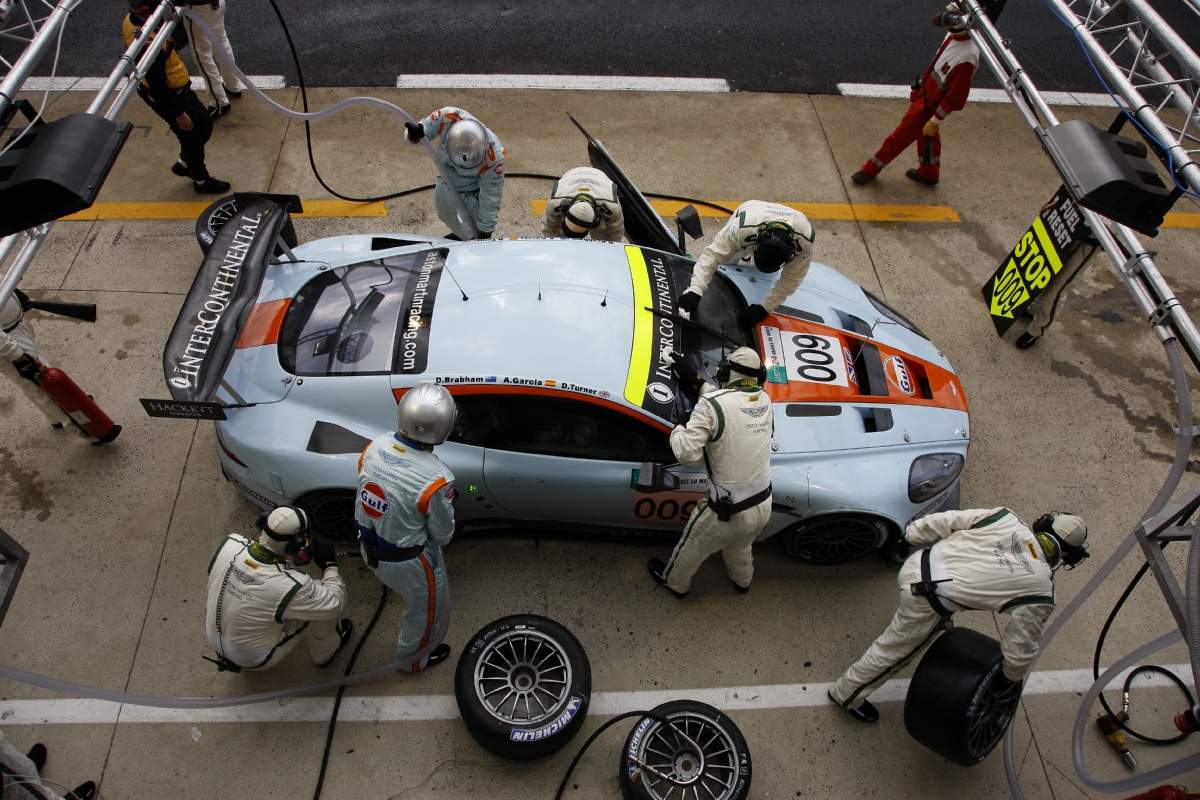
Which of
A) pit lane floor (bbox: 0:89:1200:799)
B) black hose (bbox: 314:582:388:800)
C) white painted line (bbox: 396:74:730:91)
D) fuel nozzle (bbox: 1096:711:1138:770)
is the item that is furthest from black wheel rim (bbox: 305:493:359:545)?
white painted line (bbox: 396:74:730:91)

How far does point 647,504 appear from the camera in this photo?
12.8 ft

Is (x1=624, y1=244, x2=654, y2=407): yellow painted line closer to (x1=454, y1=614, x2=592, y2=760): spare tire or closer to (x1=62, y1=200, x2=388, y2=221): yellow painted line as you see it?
(x1=454, y1=614, x2=592, y2=760): spare tire

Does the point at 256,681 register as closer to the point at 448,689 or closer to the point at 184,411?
the point at 448,689

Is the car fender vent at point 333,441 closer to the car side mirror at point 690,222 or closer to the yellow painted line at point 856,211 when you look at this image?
the car side mirror at point 690,222

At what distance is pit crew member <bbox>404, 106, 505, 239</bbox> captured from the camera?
4.83 meters

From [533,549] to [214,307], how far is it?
82.9 inches

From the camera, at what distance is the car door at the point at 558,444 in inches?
145

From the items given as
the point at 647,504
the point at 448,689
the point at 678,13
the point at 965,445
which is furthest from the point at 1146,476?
the point at 678,13

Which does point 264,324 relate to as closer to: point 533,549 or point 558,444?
point 558,444

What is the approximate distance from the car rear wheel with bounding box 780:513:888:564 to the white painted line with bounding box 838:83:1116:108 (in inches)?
208

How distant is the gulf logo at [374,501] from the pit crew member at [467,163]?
2.58 metres

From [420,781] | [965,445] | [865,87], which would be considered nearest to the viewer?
[420,781]

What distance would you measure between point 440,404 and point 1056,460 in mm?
4189

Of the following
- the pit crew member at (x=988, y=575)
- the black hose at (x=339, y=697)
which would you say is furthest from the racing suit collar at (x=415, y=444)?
the pit crew member at (x=988, y=575)
